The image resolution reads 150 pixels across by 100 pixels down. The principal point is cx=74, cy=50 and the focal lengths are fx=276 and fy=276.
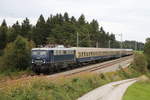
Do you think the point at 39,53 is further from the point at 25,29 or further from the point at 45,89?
the point at 25,29

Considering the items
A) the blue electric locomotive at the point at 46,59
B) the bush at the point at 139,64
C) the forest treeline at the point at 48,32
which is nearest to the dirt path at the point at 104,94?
the blue electric locomotive at the point at 46,59

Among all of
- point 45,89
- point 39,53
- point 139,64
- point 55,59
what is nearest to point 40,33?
point 139,64

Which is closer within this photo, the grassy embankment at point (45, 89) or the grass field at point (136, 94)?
the grassy embankment at point (45, 89)

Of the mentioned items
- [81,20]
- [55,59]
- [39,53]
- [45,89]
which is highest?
[81,20]

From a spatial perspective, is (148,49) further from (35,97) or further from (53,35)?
(35,97)

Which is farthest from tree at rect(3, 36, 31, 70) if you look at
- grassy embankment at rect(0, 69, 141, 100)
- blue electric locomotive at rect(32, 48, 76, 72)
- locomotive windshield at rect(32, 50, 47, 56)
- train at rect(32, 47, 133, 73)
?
grassy embankment at rect(0, 69, 141, 100)

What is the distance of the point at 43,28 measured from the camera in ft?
332

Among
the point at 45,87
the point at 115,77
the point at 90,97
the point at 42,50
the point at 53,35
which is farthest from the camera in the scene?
the point at 53,35

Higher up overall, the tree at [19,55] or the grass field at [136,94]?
the tree at [19,55]

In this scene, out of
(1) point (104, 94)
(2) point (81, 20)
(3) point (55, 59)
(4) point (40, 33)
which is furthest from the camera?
(2) point (81, 20)

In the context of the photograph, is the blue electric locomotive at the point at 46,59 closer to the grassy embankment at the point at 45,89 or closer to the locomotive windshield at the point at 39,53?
Answer: the locomotive windshield at the point at 39,53

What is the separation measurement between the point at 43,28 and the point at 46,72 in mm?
67884

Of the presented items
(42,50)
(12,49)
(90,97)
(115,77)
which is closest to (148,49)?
(115,77)

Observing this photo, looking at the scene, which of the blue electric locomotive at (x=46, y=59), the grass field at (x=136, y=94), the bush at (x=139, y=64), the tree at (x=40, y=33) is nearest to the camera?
the grass field at (x=136, y=94)
